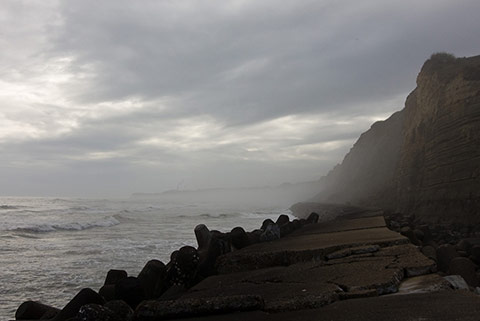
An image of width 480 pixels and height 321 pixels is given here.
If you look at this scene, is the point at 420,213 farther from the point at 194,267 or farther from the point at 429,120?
the point at 194,267

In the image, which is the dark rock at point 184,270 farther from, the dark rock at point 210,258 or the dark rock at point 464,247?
the dark rock at point 464,247

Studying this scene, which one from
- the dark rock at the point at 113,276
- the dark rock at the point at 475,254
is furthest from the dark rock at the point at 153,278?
the dark rock at the point at 475,254

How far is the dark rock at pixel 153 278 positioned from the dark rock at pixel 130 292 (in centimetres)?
36

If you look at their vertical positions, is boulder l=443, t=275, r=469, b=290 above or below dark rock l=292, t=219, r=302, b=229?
below

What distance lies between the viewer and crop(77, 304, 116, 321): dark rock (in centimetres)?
367

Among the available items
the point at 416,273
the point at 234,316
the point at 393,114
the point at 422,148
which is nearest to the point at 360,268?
the point at 416,273

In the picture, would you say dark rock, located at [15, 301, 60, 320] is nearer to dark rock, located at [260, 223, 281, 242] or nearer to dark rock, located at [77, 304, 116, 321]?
dark rock, located at [77, 304, 116, 321]

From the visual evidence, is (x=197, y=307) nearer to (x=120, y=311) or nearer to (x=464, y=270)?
(x=120, y=311)

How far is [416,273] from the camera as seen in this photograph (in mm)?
4715

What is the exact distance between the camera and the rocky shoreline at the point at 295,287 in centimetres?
362

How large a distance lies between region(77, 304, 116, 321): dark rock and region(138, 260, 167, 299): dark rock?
7.14 feet

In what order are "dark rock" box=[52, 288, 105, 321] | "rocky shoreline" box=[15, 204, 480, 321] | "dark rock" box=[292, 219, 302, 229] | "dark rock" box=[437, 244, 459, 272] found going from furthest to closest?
"dark rock" box=[292, 219, 302, 229] < "dark rock" box=[437, 244, 459, 272] < "dark rock" box=[52, 288, 105, 321] < "rocky shoreline" box=[15, 204, 480, 321]

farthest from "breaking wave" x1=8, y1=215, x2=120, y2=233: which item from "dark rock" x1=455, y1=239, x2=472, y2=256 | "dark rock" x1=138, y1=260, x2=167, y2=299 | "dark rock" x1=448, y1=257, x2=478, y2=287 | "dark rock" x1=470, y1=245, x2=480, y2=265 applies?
"dark rock" x1=448, y1=257, x2=478, y2=287

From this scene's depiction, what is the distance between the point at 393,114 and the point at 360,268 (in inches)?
2107
